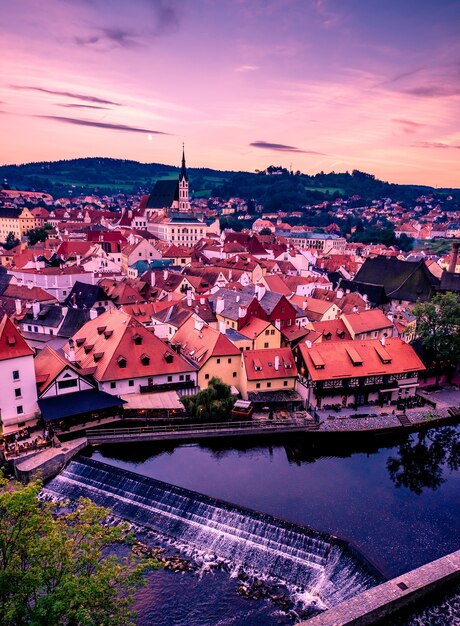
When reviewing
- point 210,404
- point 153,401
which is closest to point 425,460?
point 210,404

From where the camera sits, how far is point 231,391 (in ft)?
158

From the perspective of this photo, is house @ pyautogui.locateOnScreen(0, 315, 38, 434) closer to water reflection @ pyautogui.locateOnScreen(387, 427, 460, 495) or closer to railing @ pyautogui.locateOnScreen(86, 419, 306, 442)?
railing @ pyautogui.locateOnScreen(86, 419, 306, 442)

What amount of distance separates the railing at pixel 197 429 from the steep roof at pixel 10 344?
9.11 m

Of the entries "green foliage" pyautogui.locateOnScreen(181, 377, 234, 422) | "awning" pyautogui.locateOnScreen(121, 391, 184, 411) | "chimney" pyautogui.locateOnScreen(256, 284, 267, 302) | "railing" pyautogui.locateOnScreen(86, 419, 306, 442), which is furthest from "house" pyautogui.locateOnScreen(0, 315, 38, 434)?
"chimney" pyautogui.locateOnScreen(256, 284, 267, 302)

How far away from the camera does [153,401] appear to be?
45625 mm

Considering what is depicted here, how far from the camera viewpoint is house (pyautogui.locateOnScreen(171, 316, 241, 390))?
48812mm

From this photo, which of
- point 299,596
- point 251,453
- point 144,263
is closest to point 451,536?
point 299,596

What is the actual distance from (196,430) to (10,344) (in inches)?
714

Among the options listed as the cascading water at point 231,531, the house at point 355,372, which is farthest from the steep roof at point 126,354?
the house at point 355,372

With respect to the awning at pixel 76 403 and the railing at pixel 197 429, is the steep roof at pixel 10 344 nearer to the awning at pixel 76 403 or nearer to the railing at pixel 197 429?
the awning at pixel 76 403

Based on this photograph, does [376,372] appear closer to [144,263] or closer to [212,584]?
[212,584]

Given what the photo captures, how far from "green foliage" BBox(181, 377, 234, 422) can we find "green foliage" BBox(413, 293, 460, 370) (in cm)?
2607

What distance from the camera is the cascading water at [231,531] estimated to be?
1086 inches

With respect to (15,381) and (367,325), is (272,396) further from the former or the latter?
(15,381)
